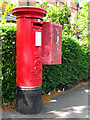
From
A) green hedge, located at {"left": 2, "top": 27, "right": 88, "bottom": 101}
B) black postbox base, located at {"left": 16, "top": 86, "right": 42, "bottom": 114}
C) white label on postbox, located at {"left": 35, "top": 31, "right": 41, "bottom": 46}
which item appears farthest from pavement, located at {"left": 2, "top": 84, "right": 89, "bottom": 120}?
white label on postbox, located at {"left": 35, "top": 31, "right": 41, "bottom": 46}

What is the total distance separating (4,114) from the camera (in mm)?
4074

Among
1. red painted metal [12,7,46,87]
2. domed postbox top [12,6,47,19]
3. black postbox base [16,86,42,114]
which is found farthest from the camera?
black postbox base [16,86,42,114]

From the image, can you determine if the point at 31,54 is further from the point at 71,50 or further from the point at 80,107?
the point at 71,50

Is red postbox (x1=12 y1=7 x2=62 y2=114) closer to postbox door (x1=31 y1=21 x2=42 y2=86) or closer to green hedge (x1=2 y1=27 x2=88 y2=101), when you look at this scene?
postbox door (x1=31 y1=21 x2=42 y2=86)

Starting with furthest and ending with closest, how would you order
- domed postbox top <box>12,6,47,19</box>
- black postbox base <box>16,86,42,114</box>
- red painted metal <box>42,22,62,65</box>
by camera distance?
1. red painted metal <box>42,22,62,65</box>
2. black postbox base <box>16,86,42,114</box>
3. domed postbox top <box>12,6,47,19</box>

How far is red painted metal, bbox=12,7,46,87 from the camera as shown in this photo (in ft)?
12.8

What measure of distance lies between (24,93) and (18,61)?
2.69 feet

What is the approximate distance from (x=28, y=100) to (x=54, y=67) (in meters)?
2.29

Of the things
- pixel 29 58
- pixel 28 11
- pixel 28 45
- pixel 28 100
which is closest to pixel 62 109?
pixel 28 100

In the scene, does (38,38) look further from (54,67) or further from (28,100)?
(54,67)

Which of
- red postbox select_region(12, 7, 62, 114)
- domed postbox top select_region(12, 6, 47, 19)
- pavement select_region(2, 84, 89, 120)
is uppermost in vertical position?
domed postbox top select_region(12, 6, 47, 19)

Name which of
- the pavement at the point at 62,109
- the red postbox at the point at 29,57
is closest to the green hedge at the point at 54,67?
the red postbox at the point at 29,57

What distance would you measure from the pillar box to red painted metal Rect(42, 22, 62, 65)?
10.3 inches

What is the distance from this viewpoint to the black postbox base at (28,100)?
13.2 ft
